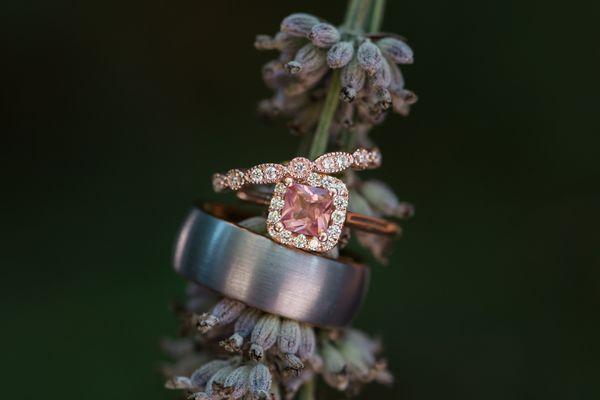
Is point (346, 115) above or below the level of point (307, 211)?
above

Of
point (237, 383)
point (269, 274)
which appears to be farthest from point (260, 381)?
point (269, 274)

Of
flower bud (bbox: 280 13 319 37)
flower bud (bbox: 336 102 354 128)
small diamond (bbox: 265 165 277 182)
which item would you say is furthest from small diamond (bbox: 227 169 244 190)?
flower bud (bbox: 280 13 319 37)

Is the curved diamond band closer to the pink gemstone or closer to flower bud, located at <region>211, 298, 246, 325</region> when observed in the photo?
the pink gemstone

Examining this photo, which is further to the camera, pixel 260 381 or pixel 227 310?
pixel 227 310

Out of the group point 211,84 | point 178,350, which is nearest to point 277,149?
point 211,84

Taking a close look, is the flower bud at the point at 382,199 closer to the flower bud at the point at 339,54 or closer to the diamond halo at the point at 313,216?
the diamond halo at the point at 313,216

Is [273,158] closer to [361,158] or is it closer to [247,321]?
[361,158]

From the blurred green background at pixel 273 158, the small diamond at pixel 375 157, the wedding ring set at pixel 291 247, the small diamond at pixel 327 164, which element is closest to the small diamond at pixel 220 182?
the wedding ring set at pixel 291 247
